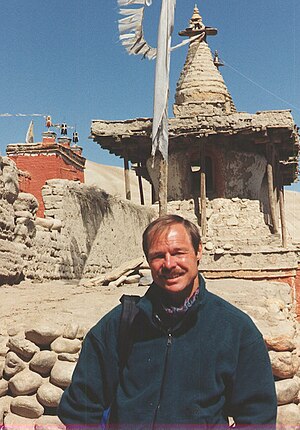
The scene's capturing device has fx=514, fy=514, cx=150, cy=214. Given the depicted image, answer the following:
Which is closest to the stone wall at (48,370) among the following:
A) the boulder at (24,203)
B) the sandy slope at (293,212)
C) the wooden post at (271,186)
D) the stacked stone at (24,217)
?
the stacked stone at (24,217)

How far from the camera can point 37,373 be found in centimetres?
380

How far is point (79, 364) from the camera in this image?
80.6 inches

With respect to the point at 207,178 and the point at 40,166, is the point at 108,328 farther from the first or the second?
the point at 40,166

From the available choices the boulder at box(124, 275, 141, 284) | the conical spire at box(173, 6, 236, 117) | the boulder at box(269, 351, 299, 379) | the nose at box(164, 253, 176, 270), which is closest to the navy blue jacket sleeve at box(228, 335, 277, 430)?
the nose at box(164, 253, 176, 270)

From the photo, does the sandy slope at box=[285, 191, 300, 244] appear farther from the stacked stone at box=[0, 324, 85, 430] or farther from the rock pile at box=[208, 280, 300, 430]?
the stacked stone at box=[0, 324, 85, 430]

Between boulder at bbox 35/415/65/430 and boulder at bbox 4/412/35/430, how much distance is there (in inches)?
2.4

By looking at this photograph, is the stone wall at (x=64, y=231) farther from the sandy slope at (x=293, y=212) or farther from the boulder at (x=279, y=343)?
the sandy slope at (x=293, y=212)

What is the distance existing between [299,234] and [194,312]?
46.4 meters

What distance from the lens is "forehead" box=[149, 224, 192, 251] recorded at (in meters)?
2.03

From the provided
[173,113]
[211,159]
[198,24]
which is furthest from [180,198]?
[198,24]

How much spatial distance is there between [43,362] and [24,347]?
0.21 metres

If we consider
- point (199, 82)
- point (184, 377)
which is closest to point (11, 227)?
point (184, 377)

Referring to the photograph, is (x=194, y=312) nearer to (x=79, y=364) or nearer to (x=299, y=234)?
(x=79, y=364)

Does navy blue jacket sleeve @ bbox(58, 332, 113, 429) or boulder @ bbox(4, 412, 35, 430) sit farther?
boulder @ bbox(4, 412, 35, 430)
